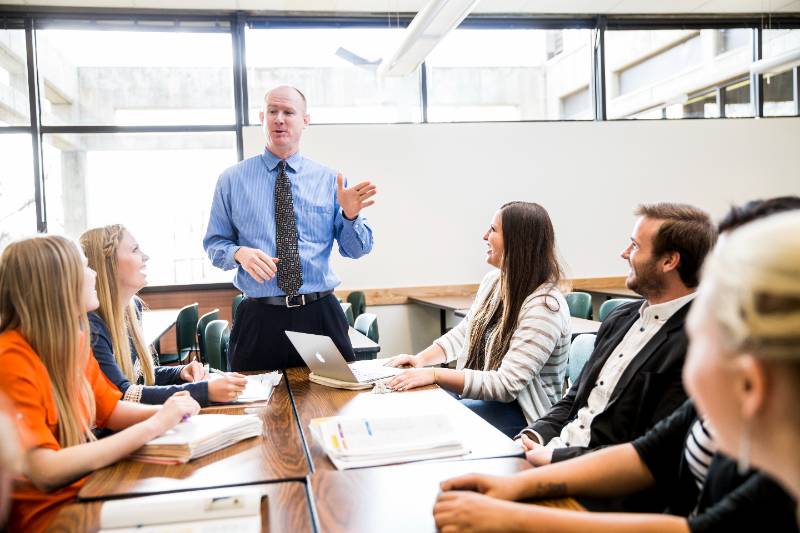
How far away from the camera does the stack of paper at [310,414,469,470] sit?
1.39m

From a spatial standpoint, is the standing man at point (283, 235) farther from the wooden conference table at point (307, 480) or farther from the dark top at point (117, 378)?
the wooden conference table at point (307, 480)

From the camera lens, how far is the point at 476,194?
21.1ft

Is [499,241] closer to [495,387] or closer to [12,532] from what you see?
[495,387]

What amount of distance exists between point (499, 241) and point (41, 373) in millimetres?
1637

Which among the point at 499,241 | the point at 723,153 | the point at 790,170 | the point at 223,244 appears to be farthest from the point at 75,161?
the point at 790,170

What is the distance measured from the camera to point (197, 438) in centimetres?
145

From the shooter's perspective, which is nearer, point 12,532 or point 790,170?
point 12,532

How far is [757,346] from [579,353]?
6.80ft

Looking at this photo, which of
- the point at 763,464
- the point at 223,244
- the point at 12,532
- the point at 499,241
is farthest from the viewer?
the point at 223,244

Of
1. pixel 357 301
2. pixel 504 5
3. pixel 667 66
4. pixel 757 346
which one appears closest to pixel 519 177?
pixel 504 5

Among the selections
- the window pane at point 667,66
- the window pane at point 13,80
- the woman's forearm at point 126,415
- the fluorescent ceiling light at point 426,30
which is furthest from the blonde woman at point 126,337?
the window pane at point 667,66

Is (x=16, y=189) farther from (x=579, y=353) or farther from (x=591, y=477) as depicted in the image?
(x=591, y=477)

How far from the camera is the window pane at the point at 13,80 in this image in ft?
19.1

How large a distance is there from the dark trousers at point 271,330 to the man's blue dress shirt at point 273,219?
97 millimetres
